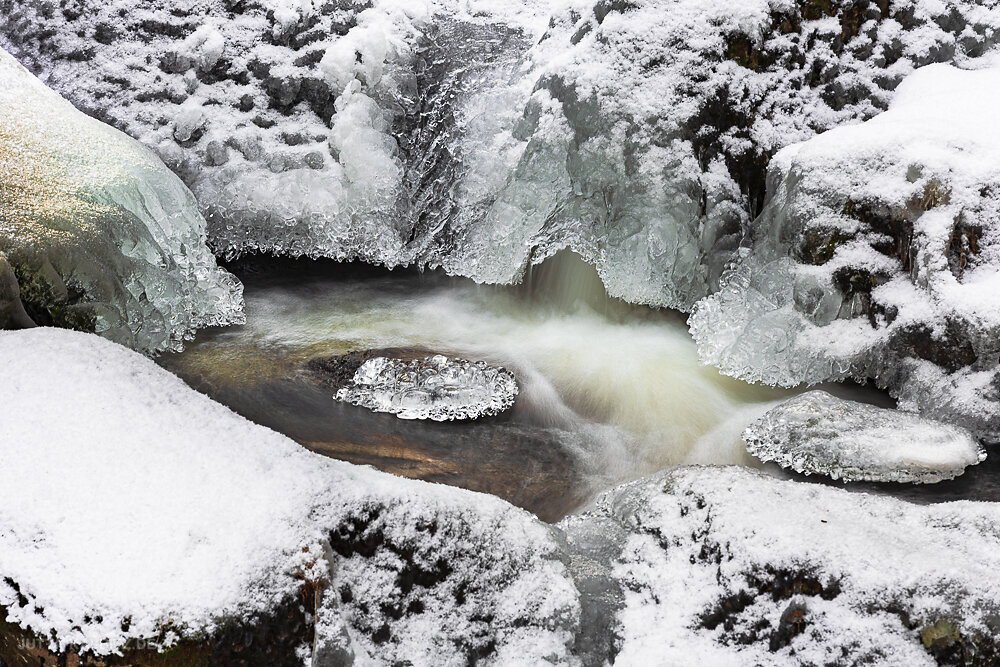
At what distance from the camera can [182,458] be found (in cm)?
198

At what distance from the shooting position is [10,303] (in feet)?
8.58

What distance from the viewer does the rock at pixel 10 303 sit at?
2590 mm

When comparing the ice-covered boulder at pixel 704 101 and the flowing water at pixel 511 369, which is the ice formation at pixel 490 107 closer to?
the ice-covered boulder at pixel 704 101

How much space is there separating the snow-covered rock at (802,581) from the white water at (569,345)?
0.82 meters

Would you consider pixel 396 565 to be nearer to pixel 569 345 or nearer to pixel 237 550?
pixel 237 550

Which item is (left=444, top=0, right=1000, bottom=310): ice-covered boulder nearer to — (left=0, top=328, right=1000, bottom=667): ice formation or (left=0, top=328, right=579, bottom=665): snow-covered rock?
(left=0, top=328, right=1000, bottom=667): ice formation

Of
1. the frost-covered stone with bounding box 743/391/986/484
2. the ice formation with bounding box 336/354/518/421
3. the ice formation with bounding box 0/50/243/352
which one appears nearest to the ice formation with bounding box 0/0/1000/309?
the ice formation with bounding box 0/50/243/352

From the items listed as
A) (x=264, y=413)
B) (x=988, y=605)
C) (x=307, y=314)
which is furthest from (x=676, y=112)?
(x=988, y=605)

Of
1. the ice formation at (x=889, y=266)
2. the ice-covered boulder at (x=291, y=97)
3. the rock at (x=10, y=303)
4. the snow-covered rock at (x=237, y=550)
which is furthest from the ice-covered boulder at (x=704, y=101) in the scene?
the rock at (x=10, y=303)

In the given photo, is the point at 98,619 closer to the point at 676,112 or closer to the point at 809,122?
the point at 676,112

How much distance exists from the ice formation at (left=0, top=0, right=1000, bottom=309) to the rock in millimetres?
1660

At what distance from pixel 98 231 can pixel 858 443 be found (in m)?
2.93

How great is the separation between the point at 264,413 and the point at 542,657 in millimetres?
1677

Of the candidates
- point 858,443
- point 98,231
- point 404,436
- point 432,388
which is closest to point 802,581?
point 858,443
